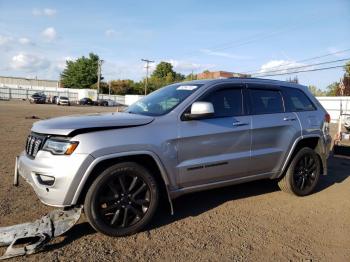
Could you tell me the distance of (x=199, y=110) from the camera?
4.44 m

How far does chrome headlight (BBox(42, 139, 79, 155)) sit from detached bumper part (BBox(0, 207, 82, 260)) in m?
0.70

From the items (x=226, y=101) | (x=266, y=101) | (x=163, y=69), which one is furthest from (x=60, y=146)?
(x=163, y=69)

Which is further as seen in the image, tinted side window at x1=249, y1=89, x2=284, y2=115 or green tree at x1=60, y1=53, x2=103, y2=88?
green tree at x1=60, y1=53, x2=103, y2=88

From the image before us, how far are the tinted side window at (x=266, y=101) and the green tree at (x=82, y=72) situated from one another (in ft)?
300

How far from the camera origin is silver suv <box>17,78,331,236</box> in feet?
12.8

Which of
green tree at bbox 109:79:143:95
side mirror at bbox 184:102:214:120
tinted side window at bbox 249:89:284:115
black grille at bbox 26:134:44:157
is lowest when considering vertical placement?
black grille at bbox 26:134:44:157

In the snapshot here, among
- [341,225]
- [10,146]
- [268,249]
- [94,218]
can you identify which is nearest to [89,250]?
[94,218]

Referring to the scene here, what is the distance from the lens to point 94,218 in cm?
397

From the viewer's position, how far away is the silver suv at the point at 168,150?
153 inches

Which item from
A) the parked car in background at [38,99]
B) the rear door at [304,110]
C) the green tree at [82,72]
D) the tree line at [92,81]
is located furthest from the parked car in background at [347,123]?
the green tree at [82,72]

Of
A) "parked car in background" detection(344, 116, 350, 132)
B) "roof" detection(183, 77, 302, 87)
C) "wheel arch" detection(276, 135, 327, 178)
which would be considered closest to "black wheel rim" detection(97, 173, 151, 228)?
"roof" detection(183, 77, 302, 87)

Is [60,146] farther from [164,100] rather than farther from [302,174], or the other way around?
[302,174]

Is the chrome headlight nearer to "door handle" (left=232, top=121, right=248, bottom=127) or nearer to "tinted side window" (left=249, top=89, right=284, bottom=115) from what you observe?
"door handle" (left=232, top=121, right=248, bottom=127)

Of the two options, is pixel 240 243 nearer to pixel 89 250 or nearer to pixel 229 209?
pixel 229 209
